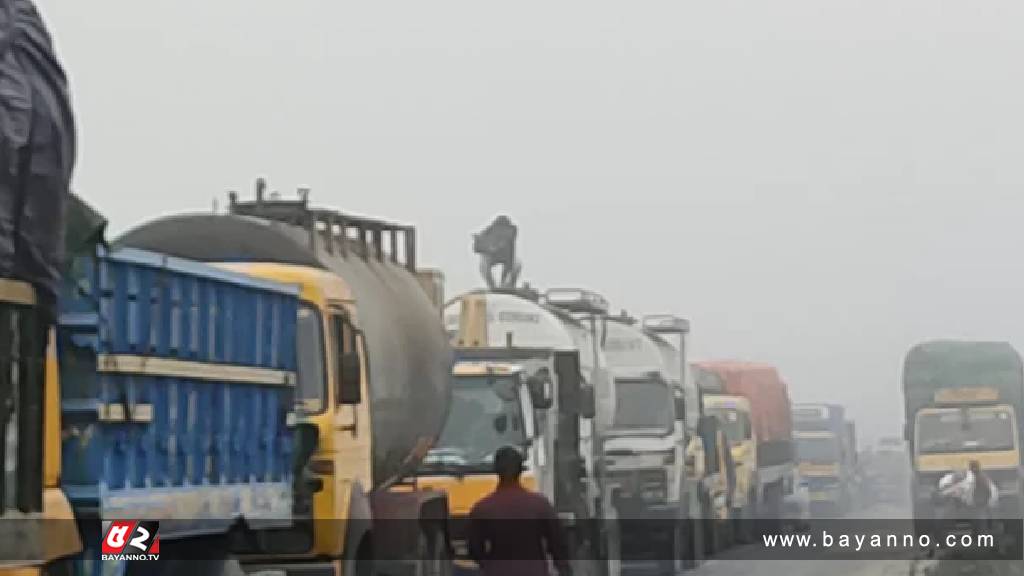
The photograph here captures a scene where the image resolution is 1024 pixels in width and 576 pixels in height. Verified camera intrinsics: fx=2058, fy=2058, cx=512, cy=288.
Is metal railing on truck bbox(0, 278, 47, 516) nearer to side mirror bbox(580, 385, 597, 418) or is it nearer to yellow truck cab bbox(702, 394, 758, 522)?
side mirror bbox(580, 385, 597, 418)

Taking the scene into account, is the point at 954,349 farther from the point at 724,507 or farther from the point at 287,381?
the point at 287,381

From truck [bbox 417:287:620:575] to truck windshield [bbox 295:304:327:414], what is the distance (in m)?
4.96

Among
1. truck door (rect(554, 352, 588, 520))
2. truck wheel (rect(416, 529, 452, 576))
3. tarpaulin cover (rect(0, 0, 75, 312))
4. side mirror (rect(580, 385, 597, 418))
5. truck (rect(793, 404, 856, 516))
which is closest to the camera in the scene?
tarpaulin cover (rect(0, 0, 75, 312))

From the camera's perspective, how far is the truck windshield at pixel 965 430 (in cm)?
3316

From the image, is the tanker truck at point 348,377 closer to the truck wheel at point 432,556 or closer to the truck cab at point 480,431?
the truck wheel at point 432,556

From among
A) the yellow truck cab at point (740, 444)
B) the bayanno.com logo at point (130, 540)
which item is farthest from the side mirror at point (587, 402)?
the yellow truck cab at point (740, 444)

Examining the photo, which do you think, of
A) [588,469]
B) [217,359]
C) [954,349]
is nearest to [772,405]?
[954,349]

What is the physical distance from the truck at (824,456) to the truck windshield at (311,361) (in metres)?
40.5

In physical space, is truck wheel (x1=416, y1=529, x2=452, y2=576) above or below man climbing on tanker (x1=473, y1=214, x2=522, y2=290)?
below

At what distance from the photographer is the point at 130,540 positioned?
8.50 meters

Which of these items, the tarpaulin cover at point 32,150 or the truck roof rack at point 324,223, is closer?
the tarpaulin cover at point 32,150

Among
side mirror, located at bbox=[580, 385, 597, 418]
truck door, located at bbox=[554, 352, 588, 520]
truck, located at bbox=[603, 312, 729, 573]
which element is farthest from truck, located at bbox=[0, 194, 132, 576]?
truck, located at bbox=[603, 312, 729, 573]

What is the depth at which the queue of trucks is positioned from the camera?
25.9ft

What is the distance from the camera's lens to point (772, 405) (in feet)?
156
